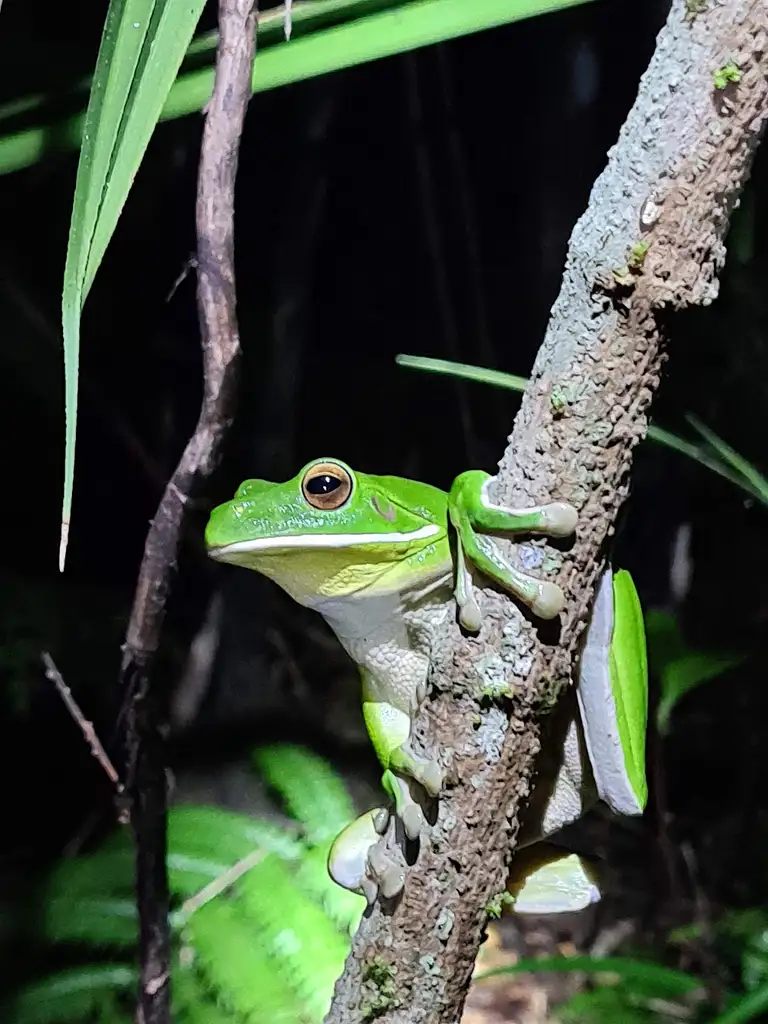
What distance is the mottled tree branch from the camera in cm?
71

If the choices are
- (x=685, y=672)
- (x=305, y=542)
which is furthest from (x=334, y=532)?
(x=685, y=672)

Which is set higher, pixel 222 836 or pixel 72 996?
pixel 222 836

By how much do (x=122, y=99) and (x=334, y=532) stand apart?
35 centimetres

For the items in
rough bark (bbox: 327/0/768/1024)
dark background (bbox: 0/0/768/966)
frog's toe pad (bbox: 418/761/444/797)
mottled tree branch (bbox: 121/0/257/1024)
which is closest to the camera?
rough bark (bbox: 327/0/768/1024)

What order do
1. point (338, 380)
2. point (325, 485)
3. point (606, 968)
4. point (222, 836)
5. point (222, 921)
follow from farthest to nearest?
1. point (338, 380)
2. point (222, 836)
3. point (222, 921)
4. point (606, 968)
5. point (325, 485)

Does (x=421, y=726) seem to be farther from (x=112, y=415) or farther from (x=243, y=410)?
(x=112, y=415)

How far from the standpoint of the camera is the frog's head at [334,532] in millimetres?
729

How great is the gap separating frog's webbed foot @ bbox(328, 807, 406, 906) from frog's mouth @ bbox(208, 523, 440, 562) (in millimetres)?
224

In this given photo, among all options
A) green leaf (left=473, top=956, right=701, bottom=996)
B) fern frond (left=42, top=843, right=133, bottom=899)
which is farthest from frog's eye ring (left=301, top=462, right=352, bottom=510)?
fern frond (left=42, top=843, right=133, bottom=899)

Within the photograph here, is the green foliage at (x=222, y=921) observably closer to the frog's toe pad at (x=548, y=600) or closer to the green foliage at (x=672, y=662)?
the green foliage at (x=672, y=662)

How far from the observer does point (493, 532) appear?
0.56 metres

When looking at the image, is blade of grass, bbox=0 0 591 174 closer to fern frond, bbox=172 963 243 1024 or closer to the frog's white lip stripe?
the frog's white lip stripe

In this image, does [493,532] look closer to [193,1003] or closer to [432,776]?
[432,776]

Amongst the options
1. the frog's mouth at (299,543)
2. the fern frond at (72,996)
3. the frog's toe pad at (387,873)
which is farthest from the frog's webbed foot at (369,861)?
the fern frond at (72,996)
